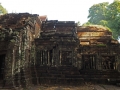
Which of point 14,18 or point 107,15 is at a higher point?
point 107,15

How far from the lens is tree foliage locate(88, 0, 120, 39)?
25.8 m

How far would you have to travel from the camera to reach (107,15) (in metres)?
28.7

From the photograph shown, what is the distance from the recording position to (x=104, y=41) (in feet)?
56.6

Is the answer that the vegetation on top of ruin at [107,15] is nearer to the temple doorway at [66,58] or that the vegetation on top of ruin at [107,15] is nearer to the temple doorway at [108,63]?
the temple doorway at [108,63]

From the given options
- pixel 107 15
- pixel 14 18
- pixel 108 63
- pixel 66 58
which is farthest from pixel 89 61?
pixel 107 15

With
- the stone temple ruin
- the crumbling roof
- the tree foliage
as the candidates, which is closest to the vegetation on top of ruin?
the tree foliage

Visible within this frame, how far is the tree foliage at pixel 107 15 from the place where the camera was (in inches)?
1014

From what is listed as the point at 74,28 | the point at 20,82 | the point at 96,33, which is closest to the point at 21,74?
the point at 20,82

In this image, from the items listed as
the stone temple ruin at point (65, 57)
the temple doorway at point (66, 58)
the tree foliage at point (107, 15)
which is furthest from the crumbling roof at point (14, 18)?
the tree foliage at point (107, 15)

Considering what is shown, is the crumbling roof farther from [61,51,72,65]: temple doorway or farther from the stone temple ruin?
[61,51,72,65]: temple doorway

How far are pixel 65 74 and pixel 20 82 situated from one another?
4.71m

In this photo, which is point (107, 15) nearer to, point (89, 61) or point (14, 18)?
point (89, 61)

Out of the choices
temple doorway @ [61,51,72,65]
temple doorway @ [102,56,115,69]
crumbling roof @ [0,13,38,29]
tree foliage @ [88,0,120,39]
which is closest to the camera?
crumbling roof @ [0,13,38,29]

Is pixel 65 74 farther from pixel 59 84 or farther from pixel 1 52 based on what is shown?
pixel 1 52
